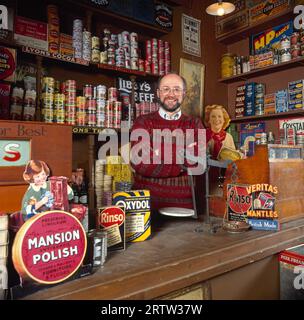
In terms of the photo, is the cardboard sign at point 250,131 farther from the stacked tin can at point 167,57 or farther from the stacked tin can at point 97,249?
the stacked tin can at point 97,249

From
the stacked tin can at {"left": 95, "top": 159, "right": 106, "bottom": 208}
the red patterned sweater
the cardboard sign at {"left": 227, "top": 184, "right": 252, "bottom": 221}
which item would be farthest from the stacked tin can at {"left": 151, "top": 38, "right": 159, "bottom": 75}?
the cardboard sign at {"left": 227, "top": 184, "right": 252, "bottom": 221}

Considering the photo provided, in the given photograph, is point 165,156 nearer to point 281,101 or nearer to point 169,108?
point 169,108

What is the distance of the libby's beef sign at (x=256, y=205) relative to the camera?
1.19m

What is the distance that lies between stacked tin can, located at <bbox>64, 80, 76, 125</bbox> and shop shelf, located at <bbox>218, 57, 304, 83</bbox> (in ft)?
6.41

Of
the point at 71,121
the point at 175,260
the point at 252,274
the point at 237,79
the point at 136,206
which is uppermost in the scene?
the point at 237,79

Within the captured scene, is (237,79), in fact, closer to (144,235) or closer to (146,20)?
(146,20)

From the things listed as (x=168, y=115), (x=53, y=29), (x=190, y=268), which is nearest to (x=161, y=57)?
(x=53, y=29)

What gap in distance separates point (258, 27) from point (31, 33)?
7.67ft

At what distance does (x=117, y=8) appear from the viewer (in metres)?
2.59

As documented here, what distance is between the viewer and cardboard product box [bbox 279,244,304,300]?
115cm

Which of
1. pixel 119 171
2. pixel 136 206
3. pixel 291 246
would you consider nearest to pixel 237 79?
pixel 119 171

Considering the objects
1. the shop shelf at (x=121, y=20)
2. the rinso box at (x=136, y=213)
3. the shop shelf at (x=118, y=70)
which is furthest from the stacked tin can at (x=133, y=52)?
the rinso box at (x=136, y=213)

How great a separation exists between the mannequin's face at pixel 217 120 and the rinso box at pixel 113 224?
2.17 meters
